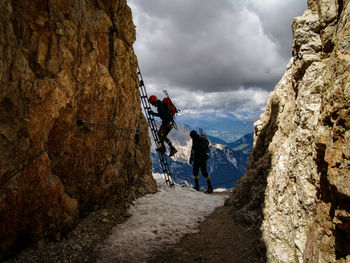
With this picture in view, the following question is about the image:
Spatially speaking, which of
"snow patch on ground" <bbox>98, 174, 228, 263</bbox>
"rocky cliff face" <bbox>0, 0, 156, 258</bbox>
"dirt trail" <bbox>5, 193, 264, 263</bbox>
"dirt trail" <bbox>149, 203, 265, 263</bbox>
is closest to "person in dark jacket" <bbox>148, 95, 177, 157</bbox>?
"rocky cliff face" <bbox>0, 0, 156, 258</bbox>

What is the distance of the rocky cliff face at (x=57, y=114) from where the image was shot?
5.13 m

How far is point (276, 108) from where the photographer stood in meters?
10.6

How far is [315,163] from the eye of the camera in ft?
14.3

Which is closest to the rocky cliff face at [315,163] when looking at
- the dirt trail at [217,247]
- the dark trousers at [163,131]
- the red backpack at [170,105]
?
the dirt trail at [217,247]

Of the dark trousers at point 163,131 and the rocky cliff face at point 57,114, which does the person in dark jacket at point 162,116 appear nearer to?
the dark trousers at point 163,131

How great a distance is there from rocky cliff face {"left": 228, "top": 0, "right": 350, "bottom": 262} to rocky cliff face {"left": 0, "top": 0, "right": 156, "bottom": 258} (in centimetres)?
637

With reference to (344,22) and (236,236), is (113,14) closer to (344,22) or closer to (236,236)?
(344,22)

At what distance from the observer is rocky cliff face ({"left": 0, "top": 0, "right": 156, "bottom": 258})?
5129mm

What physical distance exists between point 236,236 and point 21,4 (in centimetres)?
976

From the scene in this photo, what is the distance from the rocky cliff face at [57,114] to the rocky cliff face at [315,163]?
6.37 meters

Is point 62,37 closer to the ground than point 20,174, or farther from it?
farther from it

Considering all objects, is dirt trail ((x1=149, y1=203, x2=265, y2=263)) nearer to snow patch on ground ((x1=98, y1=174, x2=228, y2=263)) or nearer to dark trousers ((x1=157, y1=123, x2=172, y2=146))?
snow patch on ground ((x1=98, y1=174, x2=228, y2=263))

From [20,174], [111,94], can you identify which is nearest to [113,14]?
[111,94]

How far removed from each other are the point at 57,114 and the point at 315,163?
710 centimetres
